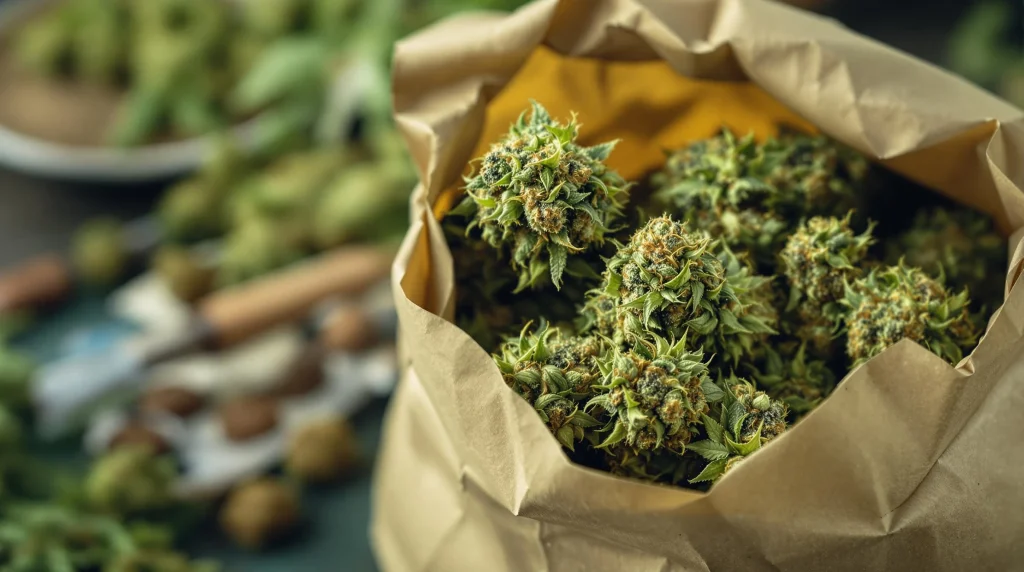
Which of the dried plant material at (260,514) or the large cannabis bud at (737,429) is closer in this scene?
the large cannabis bud at (737,429)

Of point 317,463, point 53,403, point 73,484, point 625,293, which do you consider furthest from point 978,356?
point 53,403

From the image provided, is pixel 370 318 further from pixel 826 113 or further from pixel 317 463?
pixel 826 113

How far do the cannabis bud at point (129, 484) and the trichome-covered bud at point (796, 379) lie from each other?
3.08 feet

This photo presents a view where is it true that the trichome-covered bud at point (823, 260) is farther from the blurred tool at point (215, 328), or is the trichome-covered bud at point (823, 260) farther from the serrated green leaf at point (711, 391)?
the blurred tool at point (215, 328)

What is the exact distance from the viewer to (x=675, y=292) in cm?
73

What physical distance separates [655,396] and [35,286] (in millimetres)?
1475

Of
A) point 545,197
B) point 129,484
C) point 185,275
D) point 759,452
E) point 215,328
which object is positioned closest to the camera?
point 759,452

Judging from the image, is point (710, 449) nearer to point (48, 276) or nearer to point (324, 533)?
point (324, 533)

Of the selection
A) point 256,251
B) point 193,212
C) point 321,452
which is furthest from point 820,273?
point 193,212

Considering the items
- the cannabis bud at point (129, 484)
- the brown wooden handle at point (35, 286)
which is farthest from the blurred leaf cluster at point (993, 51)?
the brown wooden handle at point (35, 286)

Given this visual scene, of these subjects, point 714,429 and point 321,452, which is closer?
point 714,429

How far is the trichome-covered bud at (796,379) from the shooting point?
81cm

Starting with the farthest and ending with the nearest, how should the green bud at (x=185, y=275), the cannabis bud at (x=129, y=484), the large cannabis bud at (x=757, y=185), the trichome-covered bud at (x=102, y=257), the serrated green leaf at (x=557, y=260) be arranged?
the trichome-covered bud at (x=102, y=257), the green bud at (x=185, y=275), the cannabis bud at (x=129, y=484), the large cannabis bud at (x=757, y=185), the serrated green leaf at (x=557, y=260)

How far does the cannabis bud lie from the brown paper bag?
429 millimetres
